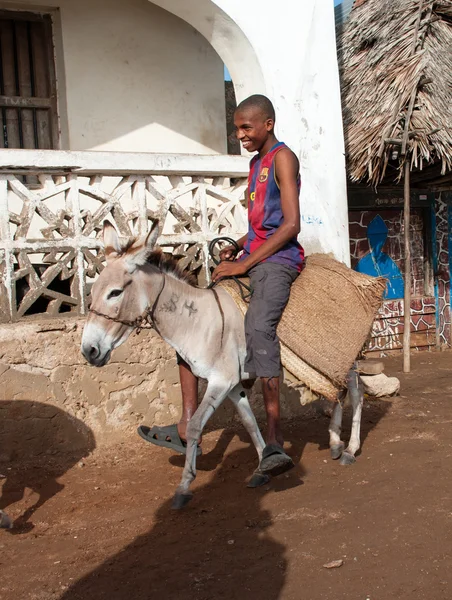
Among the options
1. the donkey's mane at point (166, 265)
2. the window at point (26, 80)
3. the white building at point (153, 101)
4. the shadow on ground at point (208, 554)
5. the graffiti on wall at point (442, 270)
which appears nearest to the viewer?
the shadow on ground at point (208, 554)

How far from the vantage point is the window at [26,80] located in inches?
306

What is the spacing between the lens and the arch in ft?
21.9

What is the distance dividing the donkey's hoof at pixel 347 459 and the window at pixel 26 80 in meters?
4.84

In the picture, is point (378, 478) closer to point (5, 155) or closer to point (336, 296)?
point (336, 296)

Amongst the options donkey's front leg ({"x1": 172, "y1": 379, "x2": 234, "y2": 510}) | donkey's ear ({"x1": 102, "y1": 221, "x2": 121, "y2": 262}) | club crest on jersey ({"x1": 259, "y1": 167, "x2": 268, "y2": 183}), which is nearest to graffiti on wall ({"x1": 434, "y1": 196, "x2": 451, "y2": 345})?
club crest on jersey ({"x1": 259, "y1": 167, "x2": 268, "y2": 183})

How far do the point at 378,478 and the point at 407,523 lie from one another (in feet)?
2.86

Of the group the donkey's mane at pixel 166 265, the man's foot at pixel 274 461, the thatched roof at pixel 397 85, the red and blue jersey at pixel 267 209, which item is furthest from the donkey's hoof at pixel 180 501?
the thatched roof at pixel 397 85

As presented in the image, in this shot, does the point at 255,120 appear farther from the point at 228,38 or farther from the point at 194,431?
the point at 228,38

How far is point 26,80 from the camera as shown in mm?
7828

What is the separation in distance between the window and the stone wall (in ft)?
9.56

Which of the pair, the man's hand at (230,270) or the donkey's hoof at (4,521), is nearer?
the donkey's hoof at (4,521)

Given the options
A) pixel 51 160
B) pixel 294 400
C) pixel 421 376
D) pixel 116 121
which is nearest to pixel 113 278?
pixel 51 160

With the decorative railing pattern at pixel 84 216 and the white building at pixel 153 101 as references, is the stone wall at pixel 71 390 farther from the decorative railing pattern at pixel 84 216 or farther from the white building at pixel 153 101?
the white building at pixel 153 101

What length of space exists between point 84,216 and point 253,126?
77.3 inches
